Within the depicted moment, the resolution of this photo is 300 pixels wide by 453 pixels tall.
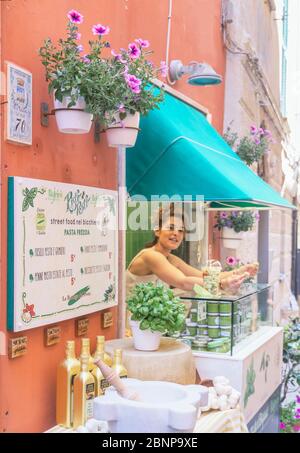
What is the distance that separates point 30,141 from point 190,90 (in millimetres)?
3701

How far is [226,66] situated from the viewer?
27.6ft

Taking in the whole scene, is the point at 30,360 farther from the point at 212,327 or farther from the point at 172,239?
the point at 172,239

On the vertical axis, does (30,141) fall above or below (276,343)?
above

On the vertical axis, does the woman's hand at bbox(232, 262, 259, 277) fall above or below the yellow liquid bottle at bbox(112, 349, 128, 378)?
above

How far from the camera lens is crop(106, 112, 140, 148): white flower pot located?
3855 millimetres

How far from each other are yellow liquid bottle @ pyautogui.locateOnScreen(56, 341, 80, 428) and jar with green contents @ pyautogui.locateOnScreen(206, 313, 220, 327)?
126 cm

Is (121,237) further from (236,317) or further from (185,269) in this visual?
(185,269)

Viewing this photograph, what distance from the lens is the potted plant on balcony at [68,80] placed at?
3396mm

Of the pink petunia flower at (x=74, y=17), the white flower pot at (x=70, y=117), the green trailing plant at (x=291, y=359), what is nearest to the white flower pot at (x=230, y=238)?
the green trailing plant at (x=291, y=359)

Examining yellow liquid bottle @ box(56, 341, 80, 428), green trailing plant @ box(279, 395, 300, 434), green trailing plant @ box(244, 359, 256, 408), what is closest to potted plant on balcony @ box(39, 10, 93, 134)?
yellow liquid bottle @ box(56, 341, 80, 428)

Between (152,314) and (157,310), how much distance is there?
0.05 metres

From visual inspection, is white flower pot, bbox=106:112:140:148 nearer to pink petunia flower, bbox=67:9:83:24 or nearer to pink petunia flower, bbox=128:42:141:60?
pink petunia flower, bbox=128:42:141:60

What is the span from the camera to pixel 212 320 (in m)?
4.46
